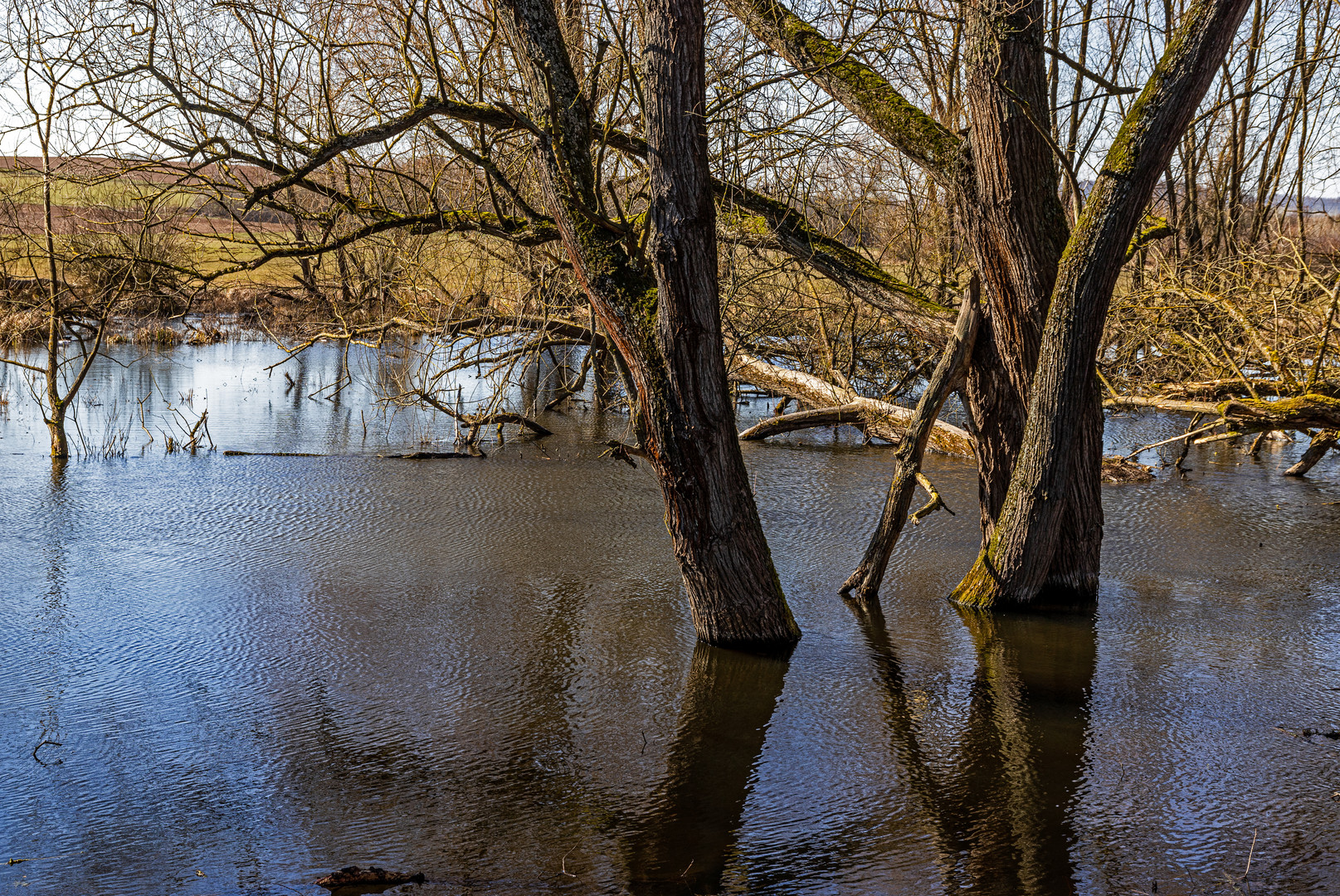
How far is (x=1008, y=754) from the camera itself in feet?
17.1

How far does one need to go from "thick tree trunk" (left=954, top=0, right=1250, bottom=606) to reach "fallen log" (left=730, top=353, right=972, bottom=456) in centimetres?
311

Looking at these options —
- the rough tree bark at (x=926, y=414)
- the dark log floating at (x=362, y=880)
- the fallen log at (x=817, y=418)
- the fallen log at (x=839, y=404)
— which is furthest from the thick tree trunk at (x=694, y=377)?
the fallen log at (x=839, y=404)

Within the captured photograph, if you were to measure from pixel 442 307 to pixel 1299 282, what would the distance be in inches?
367

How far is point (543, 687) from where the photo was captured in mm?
5984

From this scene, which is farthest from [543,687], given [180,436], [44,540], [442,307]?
[180,436]

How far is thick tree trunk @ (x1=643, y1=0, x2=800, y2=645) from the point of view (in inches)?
222

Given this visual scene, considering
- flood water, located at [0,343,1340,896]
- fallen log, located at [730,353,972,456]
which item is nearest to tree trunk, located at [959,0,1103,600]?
flood water, located at [0,343,1340,896]

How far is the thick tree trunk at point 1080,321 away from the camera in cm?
618

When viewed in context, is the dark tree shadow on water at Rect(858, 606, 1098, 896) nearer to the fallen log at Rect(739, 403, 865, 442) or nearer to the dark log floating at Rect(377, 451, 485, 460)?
the fallen log at Rect(739, 403, 865, 442)

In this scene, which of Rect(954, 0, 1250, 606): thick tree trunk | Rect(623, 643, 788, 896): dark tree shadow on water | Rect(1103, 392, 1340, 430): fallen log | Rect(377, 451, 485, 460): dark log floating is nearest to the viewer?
Rect(623, 643, 788, 896): dark tree shadow on water

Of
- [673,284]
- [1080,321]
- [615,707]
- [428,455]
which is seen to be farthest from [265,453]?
[1080,321]

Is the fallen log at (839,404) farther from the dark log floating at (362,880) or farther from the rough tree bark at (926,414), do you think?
the dark log floating at (362,880)

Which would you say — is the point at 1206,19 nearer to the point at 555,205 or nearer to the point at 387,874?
the point at 555,205

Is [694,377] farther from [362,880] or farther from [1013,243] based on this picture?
[362,880]
